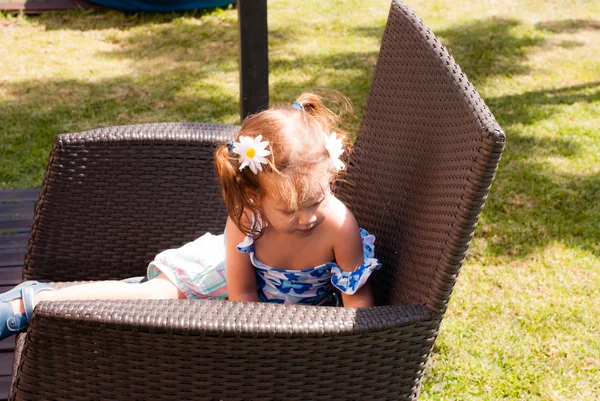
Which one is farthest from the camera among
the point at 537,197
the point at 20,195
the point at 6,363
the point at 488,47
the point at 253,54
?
the point at 488,47

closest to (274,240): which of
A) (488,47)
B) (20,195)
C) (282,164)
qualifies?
(282,164)

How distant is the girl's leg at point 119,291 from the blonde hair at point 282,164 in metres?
0.34

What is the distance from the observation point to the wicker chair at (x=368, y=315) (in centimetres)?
147

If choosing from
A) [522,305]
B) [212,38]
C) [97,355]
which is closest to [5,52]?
[212,38]

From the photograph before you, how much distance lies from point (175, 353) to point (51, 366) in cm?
26

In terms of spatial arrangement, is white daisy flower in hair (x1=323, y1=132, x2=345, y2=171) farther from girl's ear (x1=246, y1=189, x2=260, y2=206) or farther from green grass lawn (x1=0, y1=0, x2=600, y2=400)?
green grass lawn (x1=0, y1=0, x2=600, y2=400)

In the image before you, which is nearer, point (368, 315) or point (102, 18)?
point (368, 315)

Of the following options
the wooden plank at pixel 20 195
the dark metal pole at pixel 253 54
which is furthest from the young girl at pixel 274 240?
the wooden plank at pixel 20 195

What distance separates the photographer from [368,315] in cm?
154

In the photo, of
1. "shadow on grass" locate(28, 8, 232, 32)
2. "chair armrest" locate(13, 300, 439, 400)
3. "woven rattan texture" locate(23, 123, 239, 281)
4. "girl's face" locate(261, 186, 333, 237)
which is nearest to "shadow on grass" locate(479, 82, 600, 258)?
"woven rattan texture" locate(23, 123, 239, 281)

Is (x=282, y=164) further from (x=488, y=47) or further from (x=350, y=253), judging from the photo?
(x=488, y=47)

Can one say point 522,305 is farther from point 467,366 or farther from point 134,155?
point 134,155

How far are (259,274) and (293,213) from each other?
30cm

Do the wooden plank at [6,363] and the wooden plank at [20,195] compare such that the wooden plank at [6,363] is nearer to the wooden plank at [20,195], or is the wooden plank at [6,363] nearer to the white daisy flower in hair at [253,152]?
the white daisy flower in hair at [253,152]
